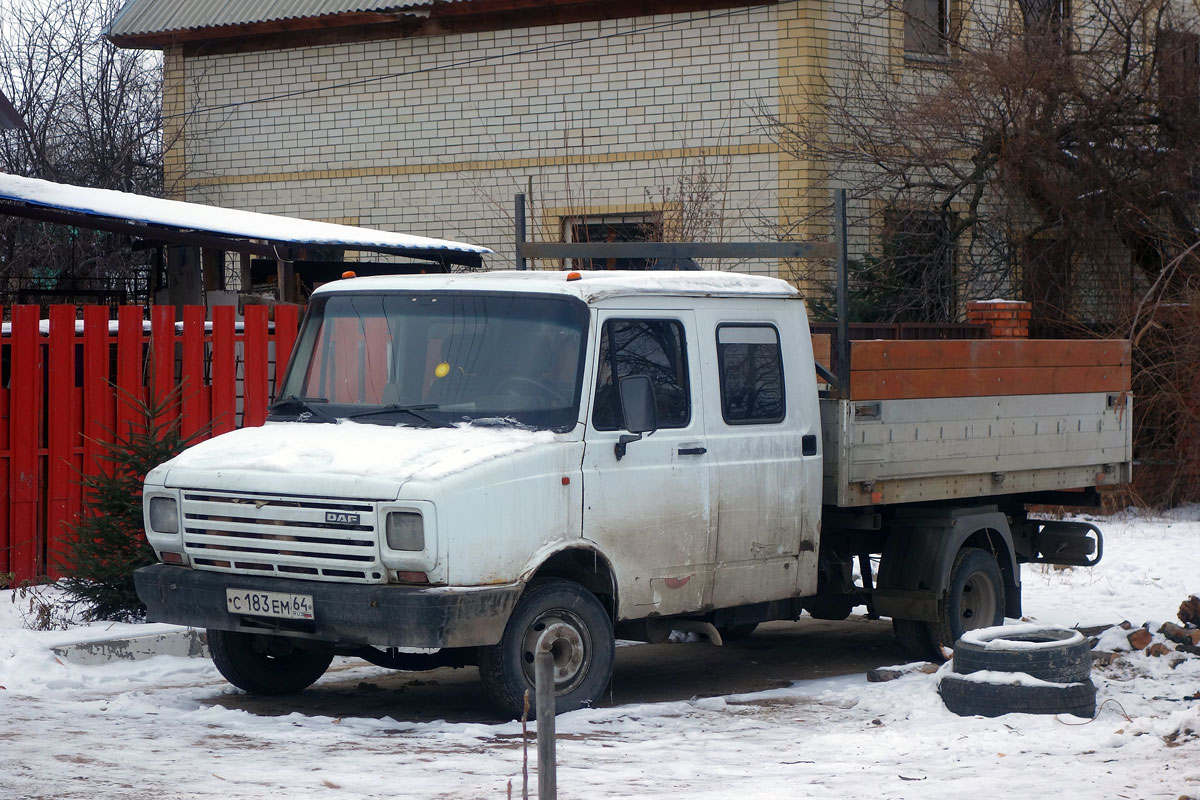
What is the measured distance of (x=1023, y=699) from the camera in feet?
24.6

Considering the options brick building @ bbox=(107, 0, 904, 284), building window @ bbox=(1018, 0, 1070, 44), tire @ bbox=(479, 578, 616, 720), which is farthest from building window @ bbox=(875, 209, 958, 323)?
tire @ bbox=(479, 578, 616, 720)

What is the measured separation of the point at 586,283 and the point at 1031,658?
276 centimetres

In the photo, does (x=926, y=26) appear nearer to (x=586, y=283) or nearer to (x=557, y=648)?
(x=586, y=283)

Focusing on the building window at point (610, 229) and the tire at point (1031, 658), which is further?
the building window at point (610, 229)

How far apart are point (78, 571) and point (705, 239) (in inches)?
414

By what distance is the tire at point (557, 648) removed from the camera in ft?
23.7

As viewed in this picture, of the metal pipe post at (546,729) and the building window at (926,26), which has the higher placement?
the building window at (926,26)

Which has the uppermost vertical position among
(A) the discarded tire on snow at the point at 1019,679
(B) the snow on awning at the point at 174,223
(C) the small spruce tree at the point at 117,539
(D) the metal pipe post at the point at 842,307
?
(B) the snow on awning at the point at 174,223

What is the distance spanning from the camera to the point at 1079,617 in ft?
36.8

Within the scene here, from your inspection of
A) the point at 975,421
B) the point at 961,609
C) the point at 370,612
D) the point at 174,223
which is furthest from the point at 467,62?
the point at 370,612

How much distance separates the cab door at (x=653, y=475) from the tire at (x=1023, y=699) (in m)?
1.39

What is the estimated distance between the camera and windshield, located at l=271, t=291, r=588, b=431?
24.7 feet

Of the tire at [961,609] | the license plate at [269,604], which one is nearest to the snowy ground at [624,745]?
the license plate at [269,604]

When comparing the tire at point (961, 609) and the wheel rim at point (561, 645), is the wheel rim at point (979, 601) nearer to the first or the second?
the tire at point (961, 609)
